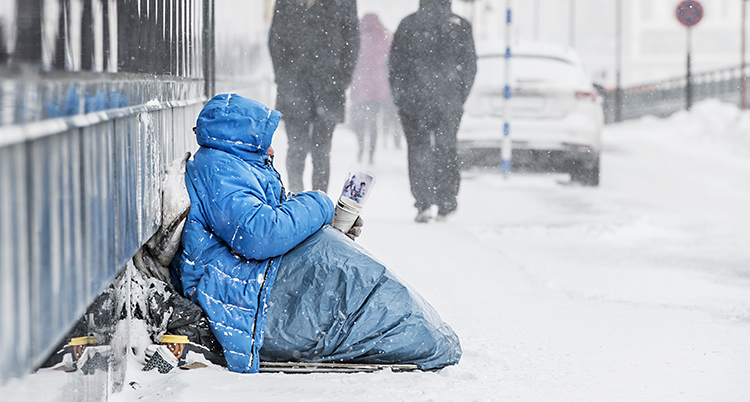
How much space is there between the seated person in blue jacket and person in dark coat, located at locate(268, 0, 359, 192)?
3241mm

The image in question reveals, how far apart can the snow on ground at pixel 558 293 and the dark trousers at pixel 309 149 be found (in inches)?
4.9

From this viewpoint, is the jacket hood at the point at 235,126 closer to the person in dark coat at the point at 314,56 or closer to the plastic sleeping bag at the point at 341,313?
the plastic sleeping bag at the point at 341,313

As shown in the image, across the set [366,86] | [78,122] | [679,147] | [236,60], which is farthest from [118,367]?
[679,147]

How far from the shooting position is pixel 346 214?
108 inches

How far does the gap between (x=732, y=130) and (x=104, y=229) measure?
14963 millimetres

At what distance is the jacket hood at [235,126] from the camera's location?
7.90ft

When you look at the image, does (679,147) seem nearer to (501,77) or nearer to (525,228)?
(501,77)

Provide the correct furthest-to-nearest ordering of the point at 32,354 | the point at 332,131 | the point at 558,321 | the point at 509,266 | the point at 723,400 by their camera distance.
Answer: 1. the point at 332,131
2. the point at 509,266
3. the point at 558,321
4. the point at 723,400
5. the point at 32,354

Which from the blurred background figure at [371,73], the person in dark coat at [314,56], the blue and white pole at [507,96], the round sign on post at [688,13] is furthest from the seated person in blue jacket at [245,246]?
the round sign on post at [688,13]

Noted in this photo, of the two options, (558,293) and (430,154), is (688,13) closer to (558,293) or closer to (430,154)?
(430,154)

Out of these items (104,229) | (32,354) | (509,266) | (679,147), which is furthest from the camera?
(679,147)

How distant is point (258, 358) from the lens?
7.96 ft

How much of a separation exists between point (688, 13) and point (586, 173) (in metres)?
8.91

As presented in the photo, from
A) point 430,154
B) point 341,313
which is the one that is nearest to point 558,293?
point 341,313
